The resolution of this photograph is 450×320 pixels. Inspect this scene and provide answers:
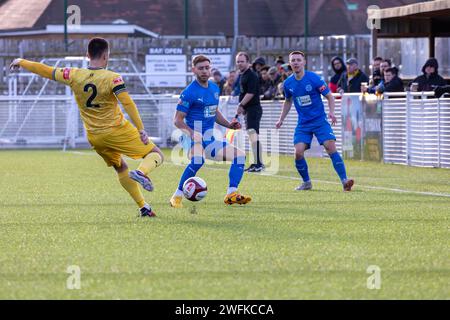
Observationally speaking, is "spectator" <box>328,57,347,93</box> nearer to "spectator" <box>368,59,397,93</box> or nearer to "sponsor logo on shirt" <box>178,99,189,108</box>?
"spectator" <box>368,59,397,93</box>

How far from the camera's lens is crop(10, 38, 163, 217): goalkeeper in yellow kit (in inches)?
447

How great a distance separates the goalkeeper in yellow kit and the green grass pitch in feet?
1.64

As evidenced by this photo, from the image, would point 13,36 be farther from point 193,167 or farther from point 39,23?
point 193,167

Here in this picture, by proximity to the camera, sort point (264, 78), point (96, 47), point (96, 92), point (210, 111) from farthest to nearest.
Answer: point (264, 78) → point (210, 111) → point (96, 92) → point (96, 47)

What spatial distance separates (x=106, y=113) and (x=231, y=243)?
285 centimetres

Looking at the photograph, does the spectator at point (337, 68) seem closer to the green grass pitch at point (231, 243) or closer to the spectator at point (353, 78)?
the spectator at point (353, 78)

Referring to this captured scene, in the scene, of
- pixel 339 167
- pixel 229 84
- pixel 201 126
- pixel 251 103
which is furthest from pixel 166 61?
pixel 201 126

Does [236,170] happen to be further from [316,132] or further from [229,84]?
[229,84]

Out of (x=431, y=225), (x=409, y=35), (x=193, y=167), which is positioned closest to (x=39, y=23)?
(x=409, y=35)

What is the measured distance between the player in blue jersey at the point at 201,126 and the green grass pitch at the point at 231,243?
36 centimetres

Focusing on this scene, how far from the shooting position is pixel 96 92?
37.7 ft

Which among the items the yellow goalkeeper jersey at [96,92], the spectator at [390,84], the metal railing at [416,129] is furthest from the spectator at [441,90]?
the yellow goalkeeper jersey at [96,92]

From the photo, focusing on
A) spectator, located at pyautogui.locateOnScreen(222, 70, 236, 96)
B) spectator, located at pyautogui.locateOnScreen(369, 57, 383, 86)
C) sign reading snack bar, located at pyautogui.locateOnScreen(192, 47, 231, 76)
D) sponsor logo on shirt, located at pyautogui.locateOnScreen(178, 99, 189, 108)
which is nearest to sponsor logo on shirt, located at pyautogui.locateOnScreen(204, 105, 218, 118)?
sponsor logo on shirt, located at pyautogui.locateOnScreen(178, 99, 189, 108)

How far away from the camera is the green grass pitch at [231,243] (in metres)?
7.20
